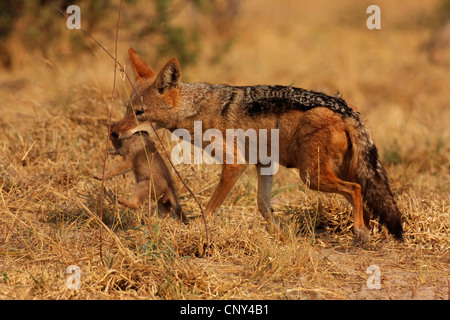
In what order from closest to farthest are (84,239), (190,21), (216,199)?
(84,239) < (216,199) < (190,21)

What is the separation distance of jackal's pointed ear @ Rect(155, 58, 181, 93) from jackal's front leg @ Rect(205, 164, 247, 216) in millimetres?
895

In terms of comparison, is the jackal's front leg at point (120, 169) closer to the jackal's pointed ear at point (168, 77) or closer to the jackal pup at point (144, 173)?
the jackal pup at point (144, 173)

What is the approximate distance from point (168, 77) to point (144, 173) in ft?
3.06

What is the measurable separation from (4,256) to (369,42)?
1319cm

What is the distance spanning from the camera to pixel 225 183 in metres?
5.35

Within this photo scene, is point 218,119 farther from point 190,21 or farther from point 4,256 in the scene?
point 190,21

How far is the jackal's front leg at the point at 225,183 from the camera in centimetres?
535

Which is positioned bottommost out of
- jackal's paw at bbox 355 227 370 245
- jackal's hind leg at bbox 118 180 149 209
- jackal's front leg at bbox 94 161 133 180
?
jackal's paw at bbox 355 227 370 245

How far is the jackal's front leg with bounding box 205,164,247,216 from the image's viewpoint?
5.35 metres

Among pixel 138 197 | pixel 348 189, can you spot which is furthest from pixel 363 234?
pixel 138 197

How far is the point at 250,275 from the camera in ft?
14.2

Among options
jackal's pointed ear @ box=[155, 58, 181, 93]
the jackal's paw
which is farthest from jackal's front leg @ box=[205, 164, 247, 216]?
the jackal's paw

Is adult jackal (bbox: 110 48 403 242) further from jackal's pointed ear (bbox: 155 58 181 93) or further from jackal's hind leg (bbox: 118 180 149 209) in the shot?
jackal's hind leg (bbox: 118 180 149 209)
